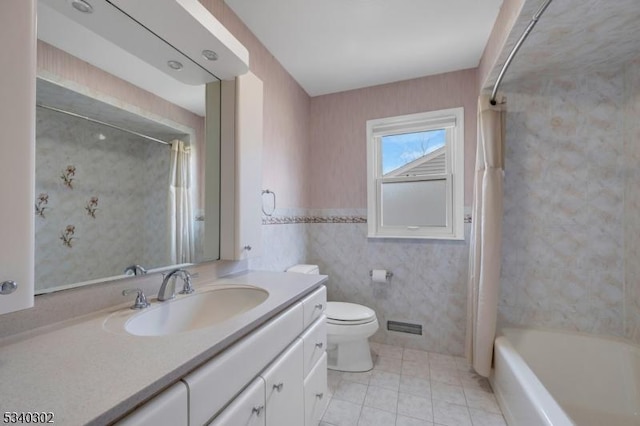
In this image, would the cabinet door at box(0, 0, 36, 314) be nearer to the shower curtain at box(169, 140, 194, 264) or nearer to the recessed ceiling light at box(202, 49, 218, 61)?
the shower curtain at box(169, 140, 194, 264)

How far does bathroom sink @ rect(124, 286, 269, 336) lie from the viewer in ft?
3.29

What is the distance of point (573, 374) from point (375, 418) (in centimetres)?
131

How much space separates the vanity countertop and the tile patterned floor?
3.83ft

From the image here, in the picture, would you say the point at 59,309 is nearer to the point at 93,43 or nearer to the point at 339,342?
the point at 93,43

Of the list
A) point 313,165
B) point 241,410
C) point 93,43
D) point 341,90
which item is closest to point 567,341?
point 241,410

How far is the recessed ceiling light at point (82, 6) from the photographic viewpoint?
36.8 inches

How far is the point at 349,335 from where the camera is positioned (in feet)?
6.42

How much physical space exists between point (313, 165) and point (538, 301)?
211 cm

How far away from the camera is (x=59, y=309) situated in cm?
88

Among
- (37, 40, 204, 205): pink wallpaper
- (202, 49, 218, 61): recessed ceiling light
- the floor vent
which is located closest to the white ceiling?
(202, 49, 218, 61): recessed ceiling light

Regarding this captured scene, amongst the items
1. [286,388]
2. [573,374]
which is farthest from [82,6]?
[573,374]

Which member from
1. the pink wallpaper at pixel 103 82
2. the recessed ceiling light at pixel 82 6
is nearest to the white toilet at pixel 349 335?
the pink wallpaper at pixel 103 82

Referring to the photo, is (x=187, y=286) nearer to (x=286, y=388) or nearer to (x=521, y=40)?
(x=286, y=388)

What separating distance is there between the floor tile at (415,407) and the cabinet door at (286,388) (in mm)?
770
